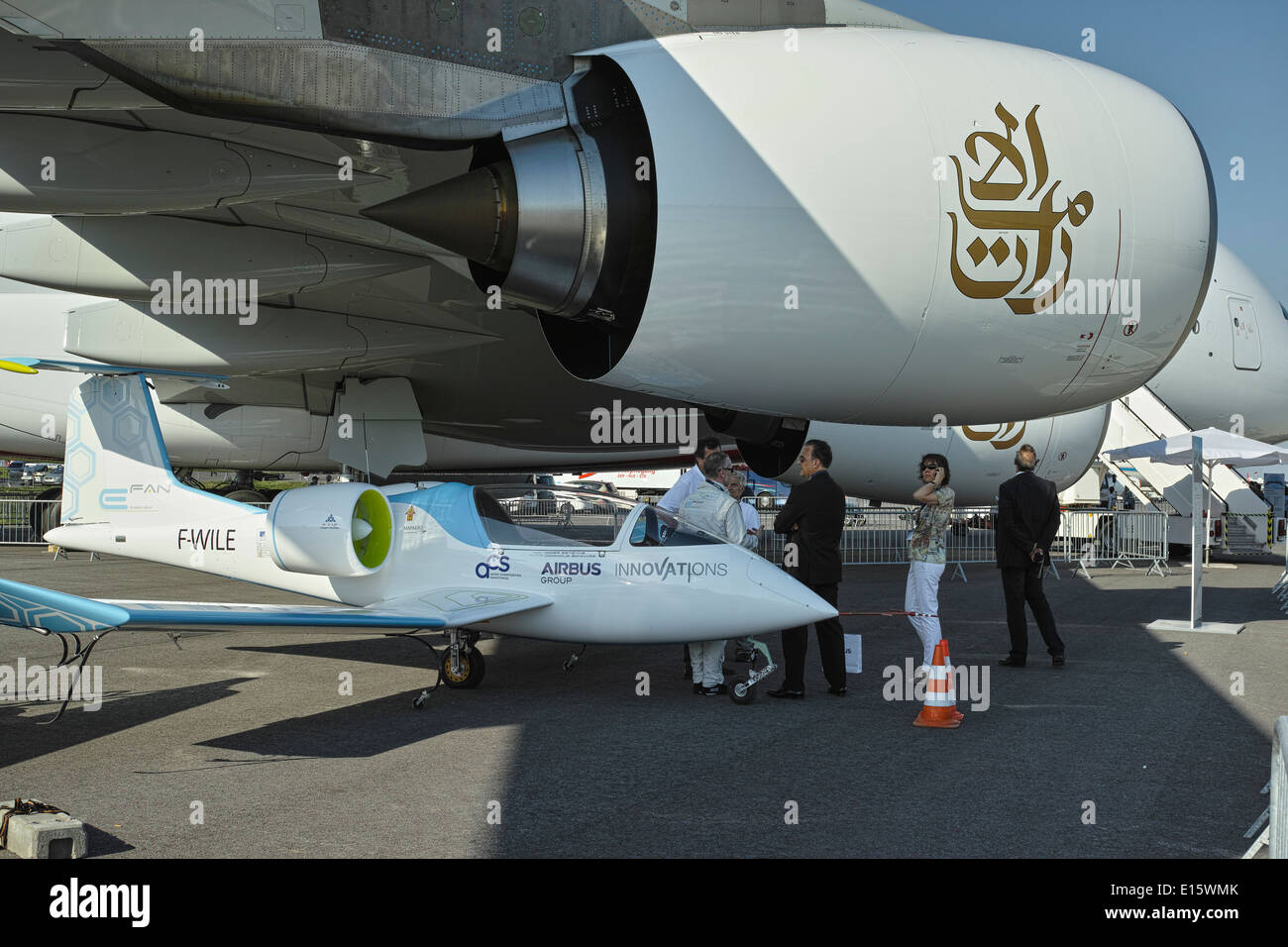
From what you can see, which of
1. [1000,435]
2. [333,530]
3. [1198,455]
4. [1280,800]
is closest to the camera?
[1280,800]

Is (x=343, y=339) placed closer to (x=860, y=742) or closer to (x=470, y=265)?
(x=470, y=265)

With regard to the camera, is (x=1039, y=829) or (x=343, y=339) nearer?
(x=1039, y=829)

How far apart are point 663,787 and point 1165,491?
19.3 meters

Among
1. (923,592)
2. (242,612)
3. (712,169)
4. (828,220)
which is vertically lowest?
(923,592)

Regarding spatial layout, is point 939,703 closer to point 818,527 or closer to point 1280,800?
point 818,527

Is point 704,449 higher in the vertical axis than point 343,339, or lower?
lower

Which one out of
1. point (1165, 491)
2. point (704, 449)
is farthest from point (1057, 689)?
point (1165, 491)

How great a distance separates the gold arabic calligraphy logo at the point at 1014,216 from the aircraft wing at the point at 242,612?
3.81 meters

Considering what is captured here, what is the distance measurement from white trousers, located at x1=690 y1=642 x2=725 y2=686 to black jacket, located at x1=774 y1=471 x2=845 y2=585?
88 cm

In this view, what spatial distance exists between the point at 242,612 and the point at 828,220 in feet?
14.5

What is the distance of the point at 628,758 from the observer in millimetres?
5773

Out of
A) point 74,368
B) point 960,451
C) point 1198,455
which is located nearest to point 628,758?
point 74,368

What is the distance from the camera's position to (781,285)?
5.35 metres

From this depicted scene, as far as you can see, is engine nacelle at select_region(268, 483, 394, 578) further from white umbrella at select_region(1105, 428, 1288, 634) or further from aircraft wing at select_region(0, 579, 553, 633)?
white umbrella at select_region(1105, 428, 1288, 634)
